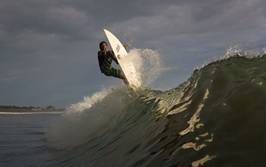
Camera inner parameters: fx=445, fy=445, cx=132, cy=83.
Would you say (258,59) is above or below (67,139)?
below

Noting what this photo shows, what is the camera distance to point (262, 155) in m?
5.07

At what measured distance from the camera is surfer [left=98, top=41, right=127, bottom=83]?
17.1 meters

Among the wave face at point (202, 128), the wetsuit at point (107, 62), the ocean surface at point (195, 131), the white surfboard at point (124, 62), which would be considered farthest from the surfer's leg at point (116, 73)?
the wave face at point (202, 128)

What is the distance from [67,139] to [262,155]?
11340mm

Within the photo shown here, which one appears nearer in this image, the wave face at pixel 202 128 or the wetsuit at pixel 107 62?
the wave face at pixel 202 128

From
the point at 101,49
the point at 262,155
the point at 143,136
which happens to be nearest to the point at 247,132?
the point at 262,155

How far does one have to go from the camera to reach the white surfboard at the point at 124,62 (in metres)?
18.1

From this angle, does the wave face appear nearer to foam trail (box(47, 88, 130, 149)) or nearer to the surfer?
foam trail (box(47, 88, 130, 149))

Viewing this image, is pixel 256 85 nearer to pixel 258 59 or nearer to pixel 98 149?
pixel 258 59

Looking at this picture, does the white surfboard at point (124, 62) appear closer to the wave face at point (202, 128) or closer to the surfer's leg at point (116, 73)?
the surfer's leg at point (116, 73)

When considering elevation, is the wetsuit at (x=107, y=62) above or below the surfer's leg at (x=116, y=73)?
above

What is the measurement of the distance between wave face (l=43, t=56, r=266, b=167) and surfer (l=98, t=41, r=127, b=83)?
14.1ft

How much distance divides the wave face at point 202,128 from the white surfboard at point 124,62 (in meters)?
4.77

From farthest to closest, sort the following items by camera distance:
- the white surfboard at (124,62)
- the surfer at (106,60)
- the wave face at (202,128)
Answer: the white surfboard at (124,62)
the surfer at (106,60)
the wave face at (202,128)
